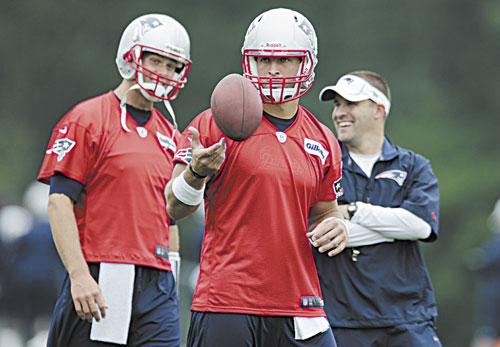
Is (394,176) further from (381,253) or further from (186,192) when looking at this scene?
(186,192)

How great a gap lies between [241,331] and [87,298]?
1.17 metres

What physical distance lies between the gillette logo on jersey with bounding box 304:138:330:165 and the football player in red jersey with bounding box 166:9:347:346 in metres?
0.01

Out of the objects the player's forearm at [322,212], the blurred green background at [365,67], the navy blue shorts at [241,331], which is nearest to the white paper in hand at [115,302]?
the navy blue shorts at [241,331]

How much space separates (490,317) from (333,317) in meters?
5.33

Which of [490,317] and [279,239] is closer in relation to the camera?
[279,239]

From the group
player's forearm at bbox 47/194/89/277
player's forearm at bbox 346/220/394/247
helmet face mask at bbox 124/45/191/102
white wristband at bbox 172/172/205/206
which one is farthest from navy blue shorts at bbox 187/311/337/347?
helmet face mask at bbox 124/45/191/102

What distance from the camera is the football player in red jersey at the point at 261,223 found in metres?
4.05

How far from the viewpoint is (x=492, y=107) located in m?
19.5

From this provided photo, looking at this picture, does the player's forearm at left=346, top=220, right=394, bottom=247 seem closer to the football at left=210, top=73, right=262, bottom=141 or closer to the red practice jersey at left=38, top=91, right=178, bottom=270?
the red practice jersey at left=38, top=91, right=178, bottom=270

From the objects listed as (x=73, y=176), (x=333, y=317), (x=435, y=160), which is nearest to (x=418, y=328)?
(x=333, y=317)

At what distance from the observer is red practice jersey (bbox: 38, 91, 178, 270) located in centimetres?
509

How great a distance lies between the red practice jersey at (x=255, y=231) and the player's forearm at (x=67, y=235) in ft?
3.19

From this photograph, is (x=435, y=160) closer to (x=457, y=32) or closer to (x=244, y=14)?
(x=457, y=32)

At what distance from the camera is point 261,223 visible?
13.5ft
